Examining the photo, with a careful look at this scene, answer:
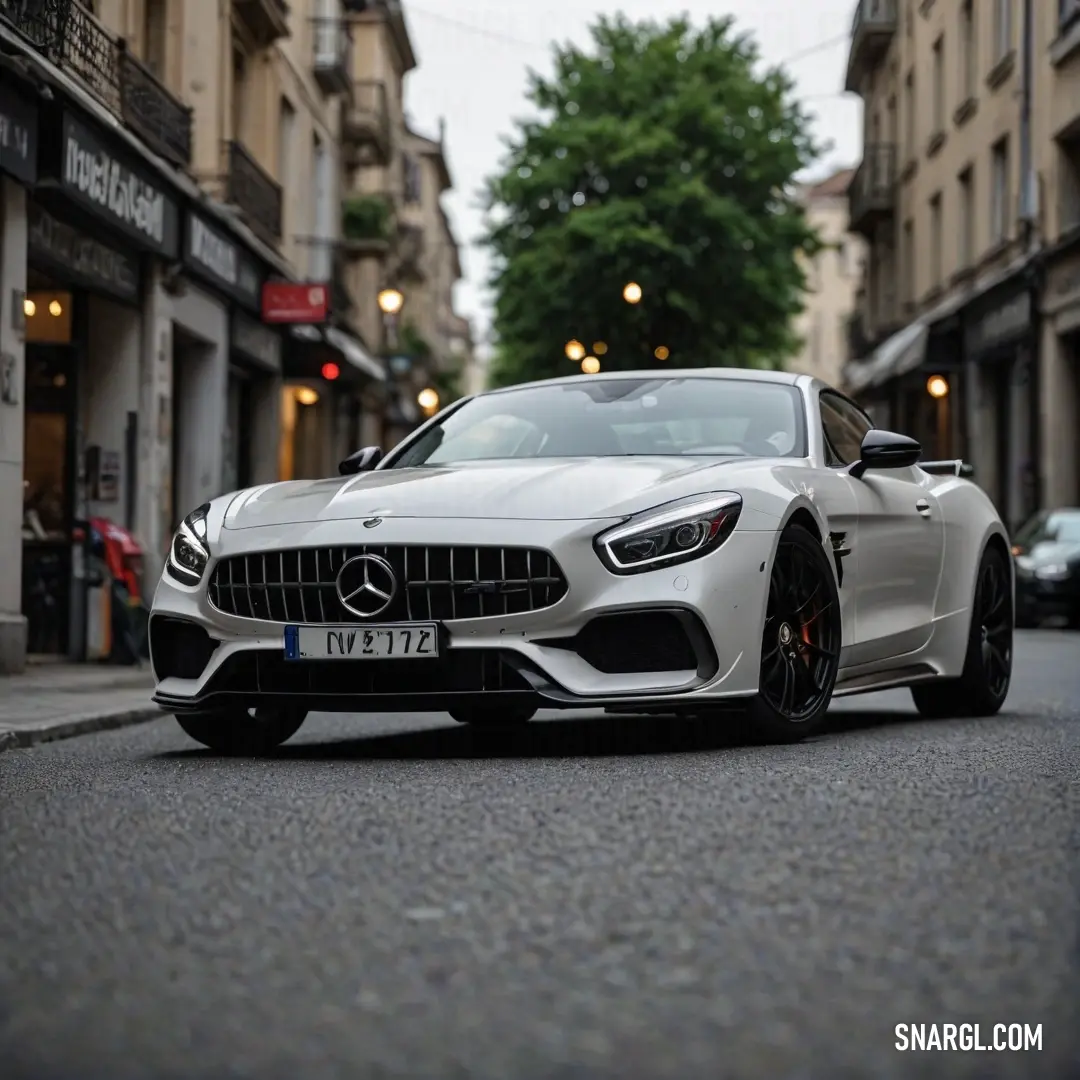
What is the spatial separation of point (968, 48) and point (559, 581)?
30.2 metres

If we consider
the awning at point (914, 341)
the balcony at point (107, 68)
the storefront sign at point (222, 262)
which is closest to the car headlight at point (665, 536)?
the balcony at point (107, 68)

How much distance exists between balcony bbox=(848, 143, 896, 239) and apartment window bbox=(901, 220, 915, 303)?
1.29 meters

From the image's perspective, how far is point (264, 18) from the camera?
23625 millimetres

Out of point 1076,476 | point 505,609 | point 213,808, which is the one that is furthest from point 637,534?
point 1076,476

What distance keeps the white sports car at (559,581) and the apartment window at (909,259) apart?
32284mm

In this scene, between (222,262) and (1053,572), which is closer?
(222,262)

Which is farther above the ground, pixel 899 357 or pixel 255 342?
pixel 899 357

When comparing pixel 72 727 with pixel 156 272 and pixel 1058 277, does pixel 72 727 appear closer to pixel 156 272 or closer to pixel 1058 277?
pixel 156 272

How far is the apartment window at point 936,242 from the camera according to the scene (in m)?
36.7

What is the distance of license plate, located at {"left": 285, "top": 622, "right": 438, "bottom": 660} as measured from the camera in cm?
635

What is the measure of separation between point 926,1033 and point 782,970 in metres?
0.41

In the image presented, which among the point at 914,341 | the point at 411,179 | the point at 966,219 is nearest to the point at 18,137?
the point at 914,341

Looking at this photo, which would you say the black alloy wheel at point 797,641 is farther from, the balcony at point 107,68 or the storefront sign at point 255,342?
the storefront sign at point 255,342

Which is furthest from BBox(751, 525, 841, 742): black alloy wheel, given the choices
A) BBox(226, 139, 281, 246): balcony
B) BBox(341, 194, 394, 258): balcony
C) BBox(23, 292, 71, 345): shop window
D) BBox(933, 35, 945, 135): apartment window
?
BBox(933, 35, 945, 135): apartment window
